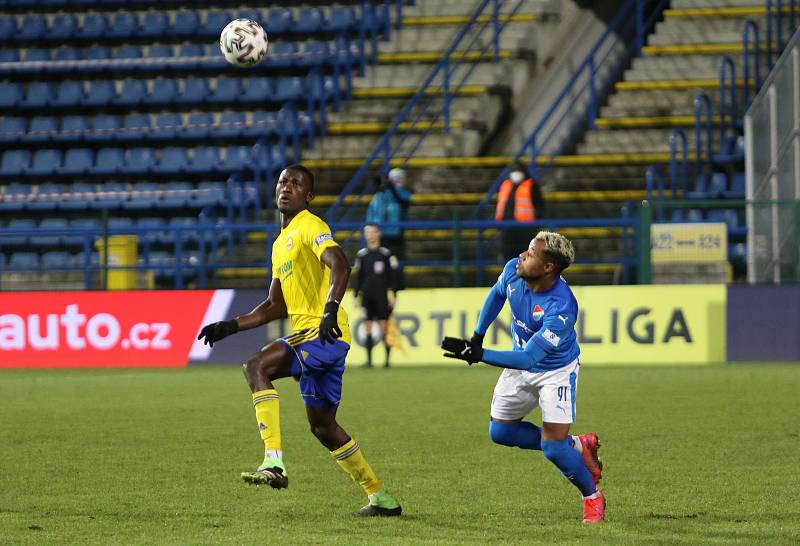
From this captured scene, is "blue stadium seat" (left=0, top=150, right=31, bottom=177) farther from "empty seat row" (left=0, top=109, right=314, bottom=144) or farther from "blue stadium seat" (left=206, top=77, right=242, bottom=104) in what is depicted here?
"blue stadium seat" (left=206, top=77, right=242, bottom=104)

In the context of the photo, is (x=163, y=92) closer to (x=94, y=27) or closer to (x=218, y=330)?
(x=94, y=27)

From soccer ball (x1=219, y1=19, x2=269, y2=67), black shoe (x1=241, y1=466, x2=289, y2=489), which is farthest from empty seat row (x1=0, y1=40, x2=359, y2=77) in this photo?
black shoe (x1=241, y1=466, x2=289, y2=489)

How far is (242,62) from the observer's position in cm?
1401

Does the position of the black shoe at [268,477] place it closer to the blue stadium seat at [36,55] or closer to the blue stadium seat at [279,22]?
the blue stadium seat at [279,22]

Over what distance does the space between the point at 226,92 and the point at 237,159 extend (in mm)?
2024

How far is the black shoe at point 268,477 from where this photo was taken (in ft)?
23.8

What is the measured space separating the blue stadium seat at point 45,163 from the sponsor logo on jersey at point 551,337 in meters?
22.0

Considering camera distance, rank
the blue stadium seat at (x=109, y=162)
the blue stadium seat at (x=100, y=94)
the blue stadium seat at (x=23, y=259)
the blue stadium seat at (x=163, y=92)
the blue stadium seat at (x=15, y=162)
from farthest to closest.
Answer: the blue stadium seat at (x=100, y=94), the blue stadium seat at (x=163, y=92), the blue stadium seat at (x=15, y=162), the blue stadium seat at (x=109, y=162), the blue stadium seat at (x=23, y=259)

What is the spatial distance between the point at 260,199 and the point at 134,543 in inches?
774

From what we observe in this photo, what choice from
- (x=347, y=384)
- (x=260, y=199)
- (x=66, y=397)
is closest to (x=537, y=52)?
(x=260, y=199)

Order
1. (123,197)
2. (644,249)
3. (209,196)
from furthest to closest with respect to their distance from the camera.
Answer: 1. (123,197)
2. (209,196)
3. (644,249)

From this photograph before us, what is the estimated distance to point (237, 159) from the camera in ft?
89.5

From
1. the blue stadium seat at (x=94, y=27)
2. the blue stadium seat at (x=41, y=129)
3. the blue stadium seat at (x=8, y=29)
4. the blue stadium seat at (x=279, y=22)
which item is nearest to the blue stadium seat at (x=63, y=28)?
the blue stadium seat at (x=94, y=27)

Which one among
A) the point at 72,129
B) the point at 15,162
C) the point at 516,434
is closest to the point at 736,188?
the point at 72,129
